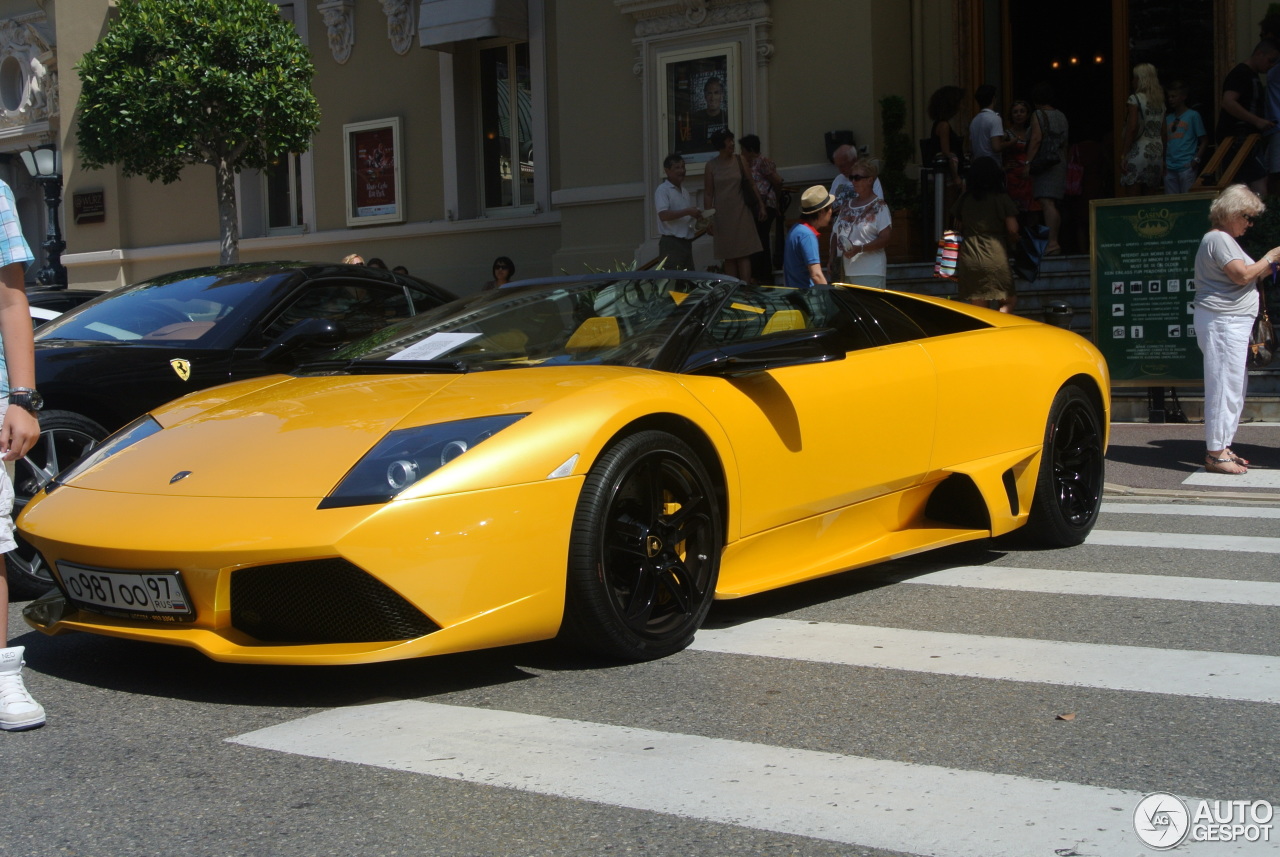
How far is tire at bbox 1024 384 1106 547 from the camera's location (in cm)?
590

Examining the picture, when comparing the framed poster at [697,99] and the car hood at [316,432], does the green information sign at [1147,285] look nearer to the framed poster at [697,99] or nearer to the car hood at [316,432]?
the framed poster at [697,99]

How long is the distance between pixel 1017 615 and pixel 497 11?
14.8 m

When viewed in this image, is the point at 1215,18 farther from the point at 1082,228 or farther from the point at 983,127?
the point at 983,127

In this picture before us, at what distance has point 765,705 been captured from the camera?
3.70 meters

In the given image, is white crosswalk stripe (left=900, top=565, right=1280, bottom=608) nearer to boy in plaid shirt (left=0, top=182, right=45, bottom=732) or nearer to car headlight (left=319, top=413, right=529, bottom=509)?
car headlight (left=319, top=413, right=529, bottom=509)

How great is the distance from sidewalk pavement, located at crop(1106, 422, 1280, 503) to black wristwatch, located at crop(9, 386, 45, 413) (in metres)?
6.06

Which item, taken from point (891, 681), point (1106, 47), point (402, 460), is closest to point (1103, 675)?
point (891, 681)

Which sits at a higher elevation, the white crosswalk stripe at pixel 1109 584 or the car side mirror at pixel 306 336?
the car side mirror at pixel 306 336

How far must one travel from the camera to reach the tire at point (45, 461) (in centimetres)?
535

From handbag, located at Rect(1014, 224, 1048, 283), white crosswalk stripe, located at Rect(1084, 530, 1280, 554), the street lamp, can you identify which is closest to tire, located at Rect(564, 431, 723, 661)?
white crosswalk stripe, located at Rect(1084, 530, 1280, 554)

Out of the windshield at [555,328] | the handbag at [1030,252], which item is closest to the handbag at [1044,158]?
the handbag at [1030,252]

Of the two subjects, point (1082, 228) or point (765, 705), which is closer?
point (765, 705)

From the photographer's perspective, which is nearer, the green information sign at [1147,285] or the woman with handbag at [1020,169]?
the green information sign at [1147,285]

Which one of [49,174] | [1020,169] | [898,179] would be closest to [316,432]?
[1020,169]
